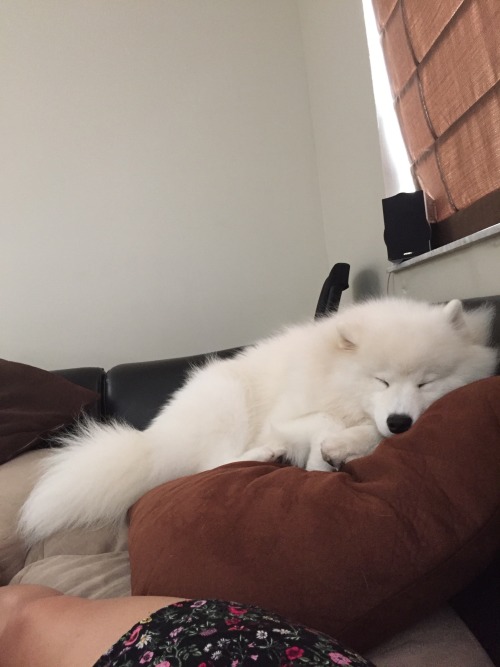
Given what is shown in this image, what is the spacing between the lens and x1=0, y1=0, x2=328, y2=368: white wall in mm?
2973

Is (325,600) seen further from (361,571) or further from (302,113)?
(302,113)

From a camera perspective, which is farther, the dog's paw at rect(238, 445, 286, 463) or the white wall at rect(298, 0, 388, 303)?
the white wall at rect(298, 0, 388, 303)

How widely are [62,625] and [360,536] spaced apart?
0.46 metres

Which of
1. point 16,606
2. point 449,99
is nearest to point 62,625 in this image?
point 16,606

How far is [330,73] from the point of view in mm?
2779

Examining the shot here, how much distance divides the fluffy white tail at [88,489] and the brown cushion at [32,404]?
69 cm

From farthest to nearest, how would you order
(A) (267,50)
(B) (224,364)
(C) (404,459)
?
(A) (267,50)
(B) (224,364)
(C) (404,459)

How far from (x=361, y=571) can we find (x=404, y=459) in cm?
21

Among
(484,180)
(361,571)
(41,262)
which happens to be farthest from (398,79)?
(41,262)

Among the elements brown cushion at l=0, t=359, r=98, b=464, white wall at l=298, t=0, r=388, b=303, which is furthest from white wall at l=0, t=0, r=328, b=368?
brown cushion at l=0, t=359, r=98, b=464

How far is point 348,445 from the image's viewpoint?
1143 mm

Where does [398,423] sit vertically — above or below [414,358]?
below

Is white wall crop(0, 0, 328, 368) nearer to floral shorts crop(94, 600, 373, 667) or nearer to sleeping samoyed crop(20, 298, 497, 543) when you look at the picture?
sleeping samoyed crop(20, 298, 497, 543)

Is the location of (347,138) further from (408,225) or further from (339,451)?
(339,451)
